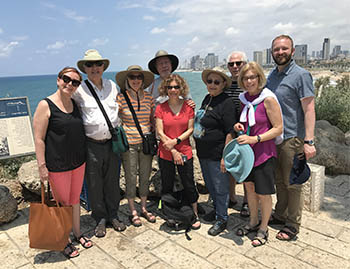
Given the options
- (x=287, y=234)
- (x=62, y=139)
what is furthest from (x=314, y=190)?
(x=62, y=139)

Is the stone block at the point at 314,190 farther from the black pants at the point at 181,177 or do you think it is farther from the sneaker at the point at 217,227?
the black pants at the point at 181,177

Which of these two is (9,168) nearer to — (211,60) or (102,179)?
(102,179)

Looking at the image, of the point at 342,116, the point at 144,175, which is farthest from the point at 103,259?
the point at 342,116

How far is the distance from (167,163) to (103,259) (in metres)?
1.33

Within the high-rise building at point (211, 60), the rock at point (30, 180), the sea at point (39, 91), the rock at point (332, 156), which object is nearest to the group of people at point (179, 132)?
the sea at point (39, 91)

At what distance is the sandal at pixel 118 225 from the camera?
3.62m

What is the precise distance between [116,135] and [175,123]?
739 millimetres

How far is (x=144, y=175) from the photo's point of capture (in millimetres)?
Answer: 3764

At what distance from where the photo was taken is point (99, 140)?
3.33 meters

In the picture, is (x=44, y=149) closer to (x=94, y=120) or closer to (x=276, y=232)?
(x=94, y=120)

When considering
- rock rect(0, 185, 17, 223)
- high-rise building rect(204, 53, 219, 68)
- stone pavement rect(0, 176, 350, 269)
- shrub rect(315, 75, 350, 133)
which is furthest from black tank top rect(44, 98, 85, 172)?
high-rise building rect(204, 53, 219, 68)

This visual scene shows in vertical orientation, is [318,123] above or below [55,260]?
above

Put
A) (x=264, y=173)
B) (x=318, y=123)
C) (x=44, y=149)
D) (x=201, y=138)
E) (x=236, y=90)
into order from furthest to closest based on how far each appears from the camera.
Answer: (x=318, y=123), (x=236, y=90), (x=201, y=138), (x=264, y=173), (x=44, y=149)

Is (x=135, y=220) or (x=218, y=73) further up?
(x=218, y=73)
